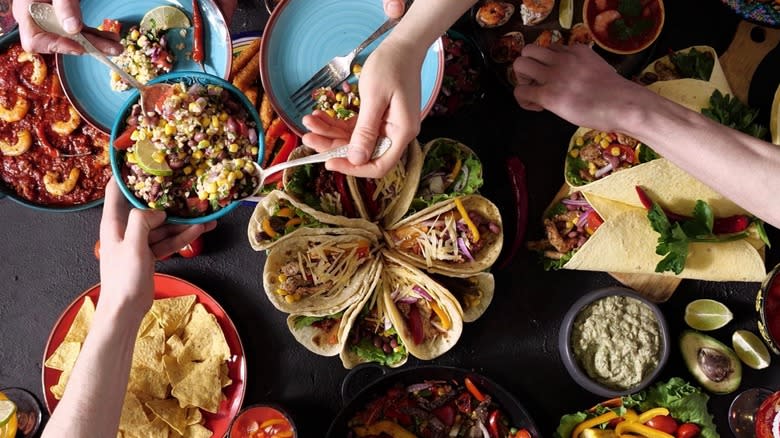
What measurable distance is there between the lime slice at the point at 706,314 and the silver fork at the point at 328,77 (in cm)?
200

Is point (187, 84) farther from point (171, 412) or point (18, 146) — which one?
point (171, 412)

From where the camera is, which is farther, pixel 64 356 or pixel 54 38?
pixel 64 356

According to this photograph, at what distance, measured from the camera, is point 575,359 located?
9.87 ft

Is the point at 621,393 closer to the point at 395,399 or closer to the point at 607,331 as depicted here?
the point at 607,331

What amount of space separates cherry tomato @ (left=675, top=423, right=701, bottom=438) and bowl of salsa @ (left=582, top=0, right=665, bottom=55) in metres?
1.77

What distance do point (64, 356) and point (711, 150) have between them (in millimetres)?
2953

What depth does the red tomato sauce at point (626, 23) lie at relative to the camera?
9.88 ft

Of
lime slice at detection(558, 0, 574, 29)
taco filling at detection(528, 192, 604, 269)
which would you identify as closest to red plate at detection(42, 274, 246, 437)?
taco filling at detection(528, 192, 604, 269)

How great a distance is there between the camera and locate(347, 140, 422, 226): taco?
2.78 meters

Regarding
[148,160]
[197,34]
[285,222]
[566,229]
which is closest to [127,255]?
[148,160]

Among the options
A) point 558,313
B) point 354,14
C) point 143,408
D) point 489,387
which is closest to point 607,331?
point 558,313

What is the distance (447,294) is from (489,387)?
556 millimetres

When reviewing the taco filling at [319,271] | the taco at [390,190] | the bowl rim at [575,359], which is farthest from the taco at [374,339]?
the bowl rim at [575,359]

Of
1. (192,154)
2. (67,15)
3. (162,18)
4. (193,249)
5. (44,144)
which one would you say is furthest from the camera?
(193,249)
